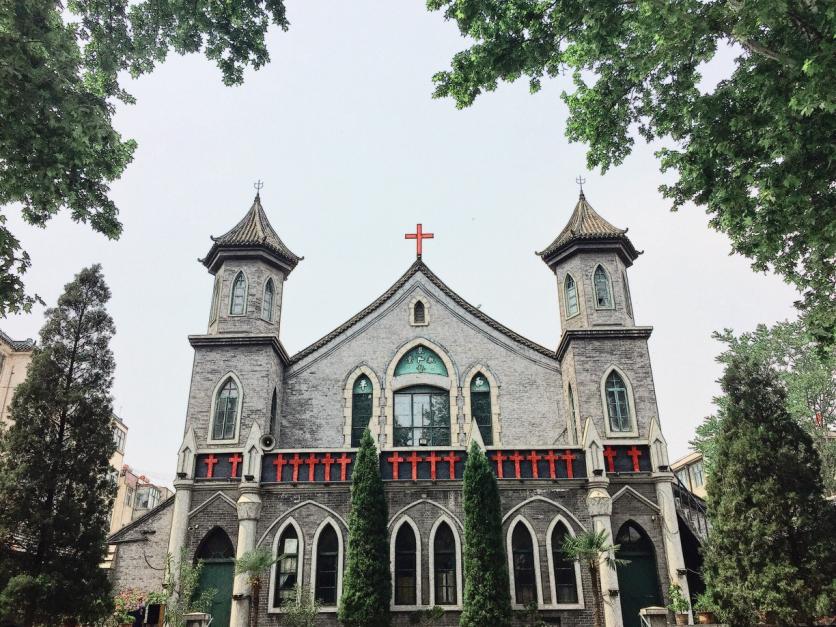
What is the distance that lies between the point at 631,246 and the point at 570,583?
36.2 feet

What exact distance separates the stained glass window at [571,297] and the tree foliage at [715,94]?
366 inches

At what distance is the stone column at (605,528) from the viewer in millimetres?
16422

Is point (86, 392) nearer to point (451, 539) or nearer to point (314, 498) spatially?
point (314, 498)

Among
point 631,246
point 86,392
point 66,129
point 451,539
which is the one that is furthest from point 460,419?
point 66,129

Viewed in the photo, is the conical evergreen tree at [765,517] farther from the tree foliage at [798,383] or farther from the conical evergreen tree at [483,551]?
the tree foliage at [798,383]

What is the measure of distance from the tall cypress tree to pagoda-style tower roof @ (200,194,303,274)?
529 centimetres

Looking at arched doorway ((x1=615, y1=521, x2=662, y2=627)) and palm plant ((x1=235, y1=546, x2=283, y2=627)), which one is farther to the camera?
arched doorway ((x1=615, y1=521, x2=662, y2=627))

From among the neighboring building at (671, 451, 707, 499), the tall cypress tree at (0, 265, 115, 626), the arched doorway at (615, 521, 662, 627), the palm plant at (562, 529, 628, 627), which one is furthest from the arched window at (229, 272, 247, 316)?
the neighboring building at (671, 451, 707, 499)

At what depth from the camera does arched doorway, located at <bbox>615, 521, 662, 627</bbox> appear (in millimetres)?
17172

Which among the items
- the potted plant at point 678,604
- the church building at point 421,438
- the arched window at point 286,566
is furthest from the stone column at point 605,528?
the arched window at point 286,566

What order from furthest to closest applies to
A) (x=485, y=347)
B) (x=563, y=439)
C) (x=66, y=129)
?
1. (x=485, y=347)
2. (x=563, y=439)
3. (x=66, y=129)

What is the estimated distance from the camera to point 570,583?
17.4 m

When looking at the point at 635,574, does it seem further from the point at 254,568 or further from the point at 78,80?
the point at 78,80

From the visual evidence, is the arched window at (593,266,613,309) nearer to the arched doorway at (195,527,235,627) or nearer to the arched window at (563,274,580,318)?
the arched window at (563,274,580,318)
